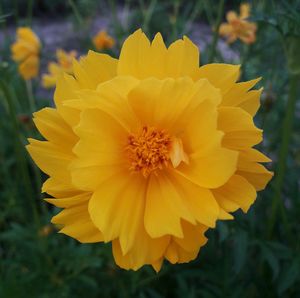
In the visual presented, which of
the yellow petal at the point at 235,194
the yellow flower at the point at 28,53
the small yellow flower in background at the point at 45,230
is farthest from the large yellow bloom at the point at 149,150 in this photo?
the yellow flower at the point at 28,53

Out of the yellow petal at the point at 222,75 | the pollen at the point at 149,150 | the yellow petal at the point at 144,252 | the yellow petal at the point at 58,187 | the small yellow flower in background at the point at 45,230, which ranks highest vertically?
the yellow petal at the point at 222,75

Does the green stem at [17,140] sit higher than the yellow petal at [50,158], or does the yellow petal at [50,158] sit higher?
the yellow petal at [50,158]

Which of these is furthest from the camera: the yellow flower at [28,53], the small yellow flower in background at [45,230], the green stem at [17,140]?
the yellow flower at [28,53]

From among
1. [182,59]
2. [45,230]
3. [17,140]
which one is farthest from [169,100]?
[45,230]

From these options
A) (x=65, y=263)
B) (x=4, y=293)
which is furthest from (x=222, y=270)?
(x=4, y=293)

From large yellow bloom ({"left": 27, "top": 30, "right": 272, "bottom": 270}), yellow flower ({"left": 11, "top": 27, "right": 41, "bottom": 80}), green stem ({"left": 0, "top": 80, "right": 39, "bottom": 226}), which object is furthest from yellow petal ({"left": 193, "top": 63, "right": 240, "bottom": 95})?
yellow flower ({"left": 11, "top": 27, "right": 41, "bottom": 80})

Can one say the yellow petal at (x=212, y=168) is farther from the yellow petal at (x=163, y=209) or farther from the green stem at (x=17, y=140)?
the green stem at (x=17, y=140)

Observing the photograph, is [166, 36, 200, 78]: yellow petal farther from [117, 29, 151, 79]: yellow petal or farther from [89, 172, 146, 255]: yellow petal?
[89, 172, 146, 255]: yellow petal

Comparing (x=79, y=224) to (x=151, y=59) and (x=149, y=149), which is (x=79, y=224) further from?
(x=151, y=59)
